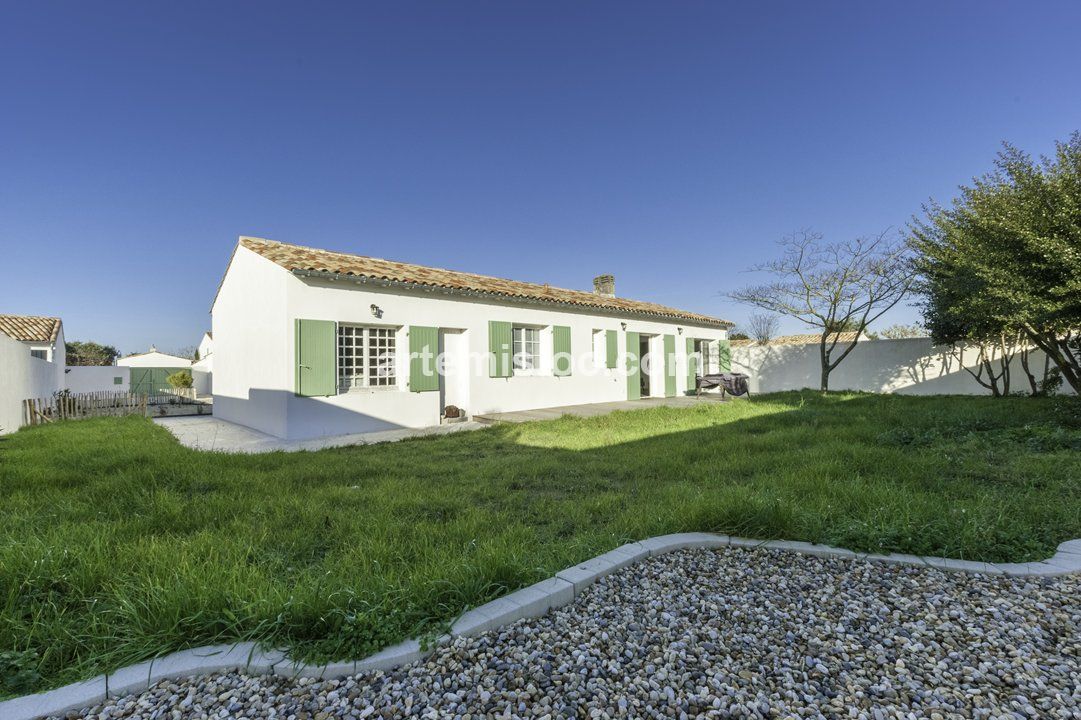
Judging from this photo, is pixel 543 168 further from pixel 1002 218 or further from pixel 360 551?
pixel 360 551

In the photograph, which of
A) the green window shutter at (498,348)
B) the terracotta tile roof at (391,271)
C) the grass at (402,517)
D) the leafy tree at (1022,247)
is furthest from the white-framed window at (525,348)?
the leafy tree at (1022,247)

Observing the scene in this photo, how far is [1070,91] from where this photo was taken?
7.16m

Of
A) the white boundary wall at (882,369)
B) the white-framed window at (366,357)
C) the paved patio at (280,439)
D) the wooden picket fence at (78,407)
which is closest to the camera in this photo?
the paved patio at (280,439)

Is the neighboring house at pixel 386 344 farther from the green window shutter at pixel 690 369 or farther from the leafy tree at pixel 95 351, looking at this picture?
the leafy tree at pixel 95 351

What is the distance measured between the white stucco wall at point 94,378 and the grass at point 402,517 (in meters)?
19.2

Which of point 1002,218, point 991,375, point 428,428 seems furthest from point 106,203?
point 991,375

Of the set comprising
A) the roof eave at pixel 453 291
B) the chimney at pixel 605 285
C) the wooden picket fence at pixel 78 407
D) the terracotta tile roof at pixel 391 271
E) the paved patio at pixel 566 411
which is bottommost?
the paved patio at pixel 566 411

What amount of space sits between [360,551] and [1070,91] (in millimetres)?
11917

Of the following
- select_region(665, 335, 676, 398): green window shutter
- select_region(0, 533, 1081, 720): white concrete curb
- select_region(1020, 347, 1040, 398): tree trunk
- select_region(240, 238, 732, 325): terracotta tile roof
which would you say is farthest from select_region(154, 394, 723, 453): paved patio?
select_region(1020, 347, 1040, 398): tree trunk

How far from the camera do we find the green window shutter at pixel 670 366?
1548 cm

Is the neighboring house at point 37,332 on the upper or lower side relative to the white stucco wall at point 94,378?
A: upper

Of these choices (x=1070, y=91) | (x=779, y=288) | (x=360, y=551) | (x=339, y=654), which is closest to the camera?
(x=339, y=654)

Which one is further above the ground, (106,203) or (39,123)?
(39,123)

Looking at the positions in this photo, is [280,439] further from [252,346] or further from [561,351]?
[561,351]
